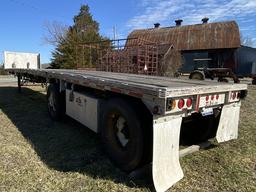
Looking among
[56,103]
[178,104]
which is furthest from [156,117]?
[56,103]

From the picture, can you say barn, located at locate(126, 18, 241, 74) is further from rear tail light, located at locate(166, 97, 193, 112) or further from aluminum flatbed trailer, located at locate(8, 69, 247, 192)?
rear tail light, located at locate(166, 97, 193, 112)

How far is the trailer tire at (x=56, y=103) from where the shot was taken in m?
6.38

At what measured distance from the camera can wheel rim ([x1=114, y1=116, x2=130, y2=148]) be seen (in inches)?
153

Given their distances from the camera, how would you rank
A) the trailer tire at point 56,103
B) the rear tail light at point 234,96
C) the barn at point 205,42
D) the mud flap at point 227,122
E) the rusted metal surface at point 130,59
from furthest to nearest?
the barn at point 205,42
the rusted metal surface at point 130,59
the trailer tire at point 56,103
the mud flap at point 227,122
the rear tail light at point 234,96

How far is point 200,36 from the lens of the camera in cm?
3247

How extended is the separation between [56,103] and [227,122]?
4.08 meters

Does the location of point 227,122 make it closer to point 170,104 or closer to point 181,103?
point 181,103

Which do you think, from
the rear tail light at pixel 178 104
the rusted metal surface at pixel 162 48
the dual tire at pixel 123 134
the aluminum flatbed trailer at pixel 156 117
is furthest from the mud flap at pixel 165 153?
the rusted metal surface at pixel 162 48

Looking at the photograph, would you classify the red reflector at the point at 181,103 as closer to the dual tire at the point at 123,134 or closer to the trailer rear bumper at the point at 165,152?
the trailer rear bumper at the point at 165,152

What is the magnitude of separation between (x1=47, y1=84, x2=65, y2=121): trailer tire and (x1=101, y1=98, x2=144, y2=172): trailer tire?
2.49 metres

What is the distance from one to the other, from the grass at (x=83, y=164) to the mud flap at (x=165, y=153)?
170 millimetres

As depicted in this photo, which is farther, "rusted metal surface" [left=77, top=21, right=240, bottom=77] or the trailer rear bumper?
"rusted metal surface" [left=77, top=21, right=240, bottom=77]

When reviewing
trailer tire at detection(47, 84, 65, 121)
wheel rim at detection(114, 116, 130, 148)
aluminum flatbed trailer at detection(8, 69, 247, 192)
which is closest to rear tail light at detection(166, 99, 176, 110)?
aluminum flatbed trailer at detection(8, 69, 247, 192)

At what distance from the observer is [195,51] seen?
31531mm
